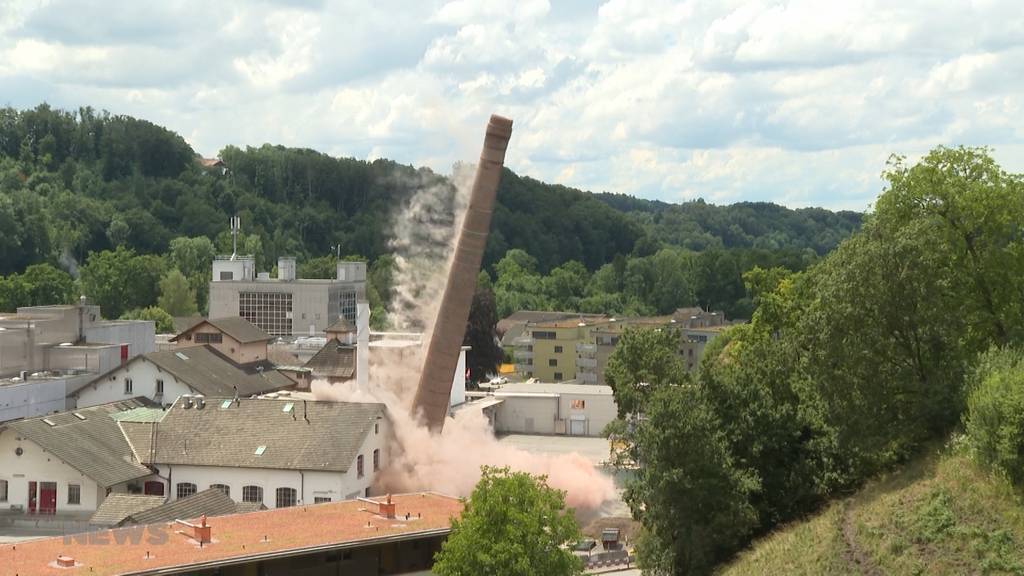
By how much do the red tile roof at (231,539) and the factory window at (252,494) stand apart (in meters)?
8.95

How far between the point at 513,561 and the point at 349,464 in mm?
16986

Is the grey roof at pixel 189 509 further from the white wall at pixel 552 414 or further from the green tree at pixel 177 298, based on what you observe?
the green tree at pixel 177 298

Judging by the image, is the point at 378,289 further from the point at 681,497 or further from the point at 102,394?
the point at 681,497

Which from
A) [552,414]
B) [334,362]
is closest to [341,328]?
[334,362]

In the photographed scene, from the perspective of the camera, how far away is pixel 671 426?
1439 inches

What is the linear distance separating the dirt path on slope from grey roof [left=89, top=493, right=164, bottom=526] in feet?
78.9

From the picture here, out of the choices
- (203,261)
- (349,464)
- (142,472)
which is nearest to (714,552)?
(349,464)

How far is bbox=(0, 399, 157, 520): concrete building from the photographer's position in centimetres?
5106

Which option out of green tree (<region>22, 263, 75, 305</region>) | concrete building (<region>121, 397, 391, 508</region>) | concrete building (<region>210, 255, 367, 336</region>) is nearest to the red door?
concrete building (<region>121, 397, 391, 508</region>)

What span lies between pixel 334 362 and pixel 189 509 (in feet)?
110

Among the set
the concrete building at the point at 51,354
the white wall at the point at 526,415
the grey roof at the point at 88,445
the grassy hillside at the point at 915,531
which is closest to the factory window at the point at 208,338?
the concrete building at the point at 51,354

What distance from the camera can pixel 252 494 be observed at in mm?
50906

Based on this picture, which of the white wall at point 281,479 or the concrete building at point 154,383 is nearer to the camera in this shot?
the white wall at point 281,479

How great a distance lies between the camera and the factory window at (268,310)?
12181 centimetres
